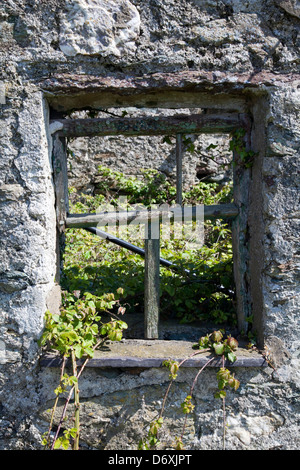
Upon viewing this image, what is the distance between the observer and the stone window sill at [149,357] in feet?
7.25

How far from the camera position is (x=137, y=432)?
2283 millimetres

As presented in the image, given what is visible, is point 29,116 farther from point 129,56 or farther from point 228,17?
point 228,17

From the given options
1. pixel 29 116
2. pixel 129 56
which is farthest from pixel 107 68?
pixel 29 116

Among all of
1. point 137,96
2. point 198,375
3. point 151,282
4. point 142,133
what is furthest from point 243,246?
point 137,96

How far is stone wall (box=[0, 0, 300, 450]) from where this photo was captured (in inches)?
86.9

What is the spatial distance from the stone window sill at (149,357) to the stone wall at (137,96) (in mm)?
74

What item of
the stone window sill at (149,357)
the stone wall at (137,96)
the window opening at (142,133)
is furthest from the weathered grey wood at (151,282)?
the stone wall at (137,96)

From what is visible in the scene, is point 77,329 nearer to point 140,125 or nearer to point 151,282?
point 151,282

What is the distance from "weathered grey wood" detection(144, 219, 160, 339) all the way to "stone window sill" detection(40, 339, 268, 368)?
4.5 inches

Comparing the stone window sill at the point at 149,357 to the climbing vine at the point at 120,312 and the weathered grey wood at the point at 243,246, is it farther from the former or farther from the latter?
the weathered grey wood at the point at 243,246

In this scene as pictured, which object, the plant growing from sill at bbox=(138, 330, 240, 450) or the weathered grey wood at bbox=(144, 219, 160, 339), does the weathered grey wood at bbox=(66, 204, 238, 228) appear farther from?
the plant growing from sill at bbox=(138, 330, 240, 450)

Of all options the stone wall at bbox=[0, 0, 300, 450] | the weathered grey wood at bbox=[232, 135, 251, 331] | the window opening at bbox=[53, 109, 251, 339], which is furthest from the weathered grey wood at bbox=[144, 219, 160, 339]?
the weathered grey wood at bbox=[232, 135, 251, 331]

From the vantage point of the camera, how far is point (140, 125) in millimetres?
2398

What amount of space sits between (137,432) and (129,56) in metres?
1.97
